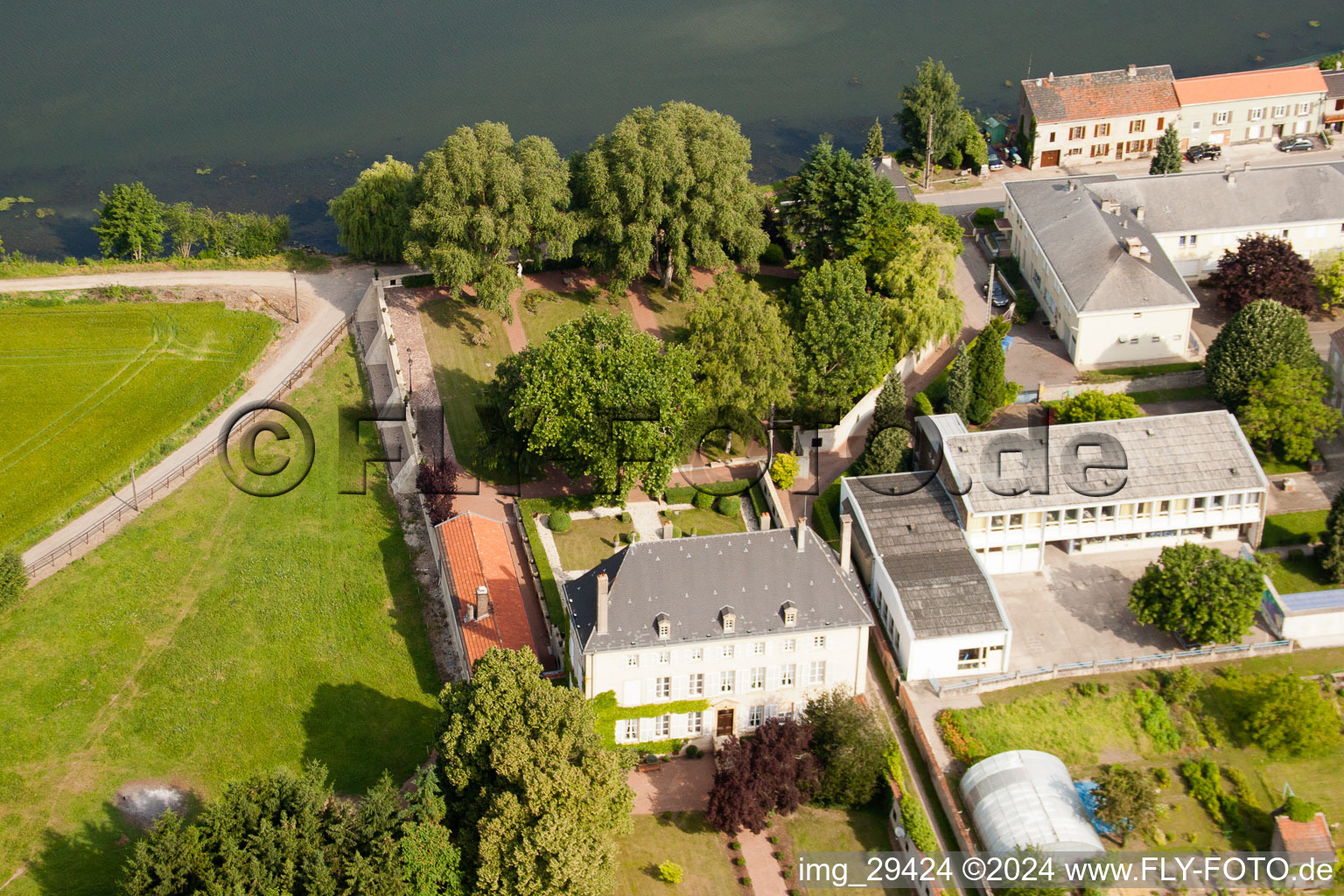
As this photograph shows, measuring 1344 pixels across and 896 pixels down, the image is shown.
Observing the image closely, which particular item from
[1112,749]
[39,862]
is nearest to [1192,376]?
[1112,749]

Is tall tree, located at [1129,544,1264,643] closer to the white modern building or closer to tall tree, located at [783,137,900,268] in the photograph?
the white modern building

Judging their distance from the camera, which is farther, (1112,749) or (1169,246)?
(1169,246)

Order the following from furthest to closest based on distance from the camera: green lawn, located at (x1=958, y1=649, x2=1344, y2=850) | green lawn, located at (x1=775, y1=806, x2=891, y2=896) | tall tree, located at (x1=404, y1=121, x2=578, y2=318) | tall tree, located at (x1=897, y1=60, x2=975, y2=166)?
tall tree, located at (x1=897, y1=60, x2=975, y2=166), tall tree, located at (x1=404, y1=121, x2=578, y2=318), green lawn, located at (x1=775, y1=806, x2=891, y2=896), green lawn, located at (x1=958, y1=649, x2=1344, y2=850)

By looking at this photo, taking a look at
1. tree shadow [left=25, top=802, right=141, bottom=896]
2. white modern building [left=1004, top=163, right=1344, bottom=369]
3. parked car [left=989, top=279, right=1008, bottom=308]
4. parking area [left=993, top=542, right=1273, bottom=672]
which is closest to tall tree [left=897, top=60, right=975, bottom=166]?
white modern building [left=1004, top=163, right=1344, bottom=369]

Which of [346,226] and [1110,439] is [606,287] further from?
[1110,439]

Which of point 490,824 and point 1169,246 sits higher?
point 1169,246
